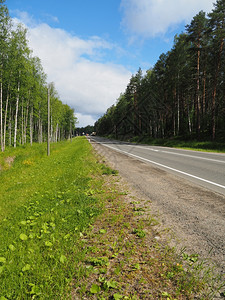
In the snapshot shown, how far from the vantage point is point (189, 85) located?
91.7 ft

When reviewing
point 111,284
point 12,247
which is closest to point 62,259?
point 111,284

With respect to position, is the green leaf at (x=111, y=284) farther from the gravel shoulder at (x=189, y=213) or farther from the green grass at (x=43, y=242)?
the gravel shoulder at (x=189, y=213)

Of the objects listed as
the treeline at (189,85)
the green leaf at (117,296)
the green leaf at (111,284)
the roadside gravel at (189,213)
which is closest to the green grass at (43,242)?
the green leaf at (111,284)

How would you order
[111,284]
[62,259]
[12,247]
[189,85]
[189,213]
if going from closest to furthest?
1. [111,284]
2. [62,259]
3. [12,247]
4. [189,213]
5. [189,85]

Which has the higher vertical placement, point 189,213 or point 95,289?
point 189,213

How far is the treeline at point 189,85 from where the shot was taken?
64.6ft

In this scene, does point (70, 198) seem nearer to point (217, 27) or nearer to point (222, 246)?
point (222, 246)

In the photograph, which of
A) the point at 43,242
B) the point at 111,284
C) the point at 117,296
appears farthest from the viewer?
the point at 43,242

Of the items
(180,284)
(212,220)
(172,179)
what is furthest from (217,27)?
(180,284)

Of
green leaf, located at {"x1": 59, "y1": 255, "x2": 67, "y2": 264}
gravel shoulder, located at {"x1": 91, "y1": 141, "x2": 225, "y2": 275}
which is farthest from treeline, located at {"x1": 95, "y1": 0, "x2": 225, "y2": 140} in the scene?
green leaf, located at {"x1": 59, "y1": 255, "x2": 67, "y2": 264}

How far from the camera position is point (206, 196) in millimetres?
4465

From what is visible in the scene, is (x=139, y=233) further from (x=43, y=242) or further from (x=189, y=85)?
(x=189, y=85)

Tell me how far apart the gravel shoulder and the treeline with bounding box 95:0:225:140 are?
9.57 metres

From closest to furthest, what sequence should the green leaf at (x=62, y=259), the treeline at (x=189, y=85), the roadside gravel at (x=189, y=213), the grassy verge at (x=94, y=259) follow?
the grassy verge at (x=94, y=259)
the green leaf at (x=62, y=259)
the roadside gravel at (x=189, y=213)
the treeline at (x=189, y=85)
